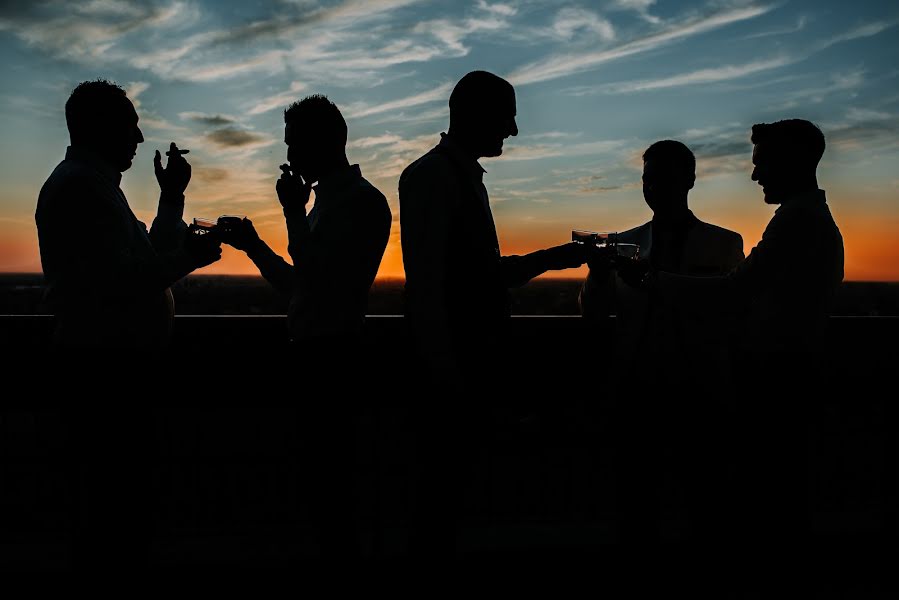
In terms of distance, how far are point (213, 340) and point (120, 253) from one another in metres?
1.39

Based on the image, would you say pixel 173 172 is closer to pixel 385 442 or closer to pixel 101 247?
pixel 101 247

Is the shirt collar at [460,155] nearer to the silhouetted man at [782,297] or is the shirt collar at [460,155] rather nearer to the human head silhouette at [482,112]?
the human head silhouette at [482,112]

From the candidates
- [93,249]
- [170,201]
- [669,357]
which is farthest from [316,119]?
[669,357]

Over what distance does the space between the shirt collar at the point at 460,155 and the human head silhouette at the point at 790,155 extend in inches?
44.7

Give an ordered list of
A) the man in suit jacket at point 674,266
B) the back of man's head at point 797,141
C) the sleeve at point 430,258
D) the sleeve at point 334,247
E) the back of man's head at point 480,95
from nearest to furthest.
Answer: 1. the sleeve at point 430,258
2. the back of man's head at point 480,95
3. the sleeve at point 334,247
4. the back of man's head at point 797,141
5. the man in suit jacket at point 674,266

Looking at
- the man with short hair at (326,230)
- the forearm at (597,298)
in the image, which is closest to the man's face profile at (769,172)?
the forearm at (597,298)

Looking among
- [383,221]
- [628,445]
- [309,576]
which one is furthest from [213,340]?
[628,445]

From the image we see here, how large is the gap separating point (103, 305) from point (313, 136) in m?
0.97

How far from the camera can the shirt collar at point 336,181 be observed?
304 centimetres

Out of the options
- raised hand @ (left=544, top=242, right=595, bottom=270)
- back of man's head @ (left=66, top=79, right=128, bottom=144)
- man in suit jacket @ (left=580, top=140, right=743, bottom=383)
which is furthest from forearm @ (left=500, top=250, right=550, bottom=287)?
back of man's head @ (left=66, top=79, right=128, bottom=144)

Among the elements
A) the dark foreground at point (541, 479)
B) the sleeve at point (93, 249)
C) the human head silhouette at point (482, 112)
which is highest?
the human head silhouette at point (482, 112)

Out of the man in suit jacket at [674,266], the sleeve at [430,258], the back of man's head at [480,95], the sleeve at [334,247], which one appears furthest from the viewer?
the man in suit jacket at [674,266]

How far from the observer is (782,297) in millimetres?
→ 2990

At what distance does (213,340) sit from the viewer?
13.5ft
